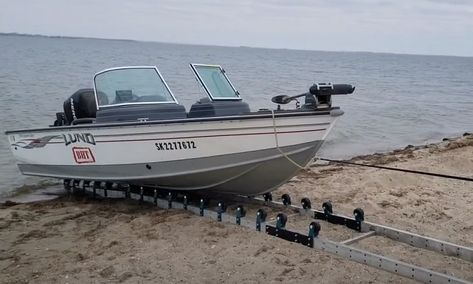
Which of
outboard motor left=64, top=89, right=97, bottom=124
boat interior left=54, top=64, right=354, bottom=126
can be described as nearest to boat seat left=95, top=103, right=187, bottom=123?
boat interior left=54, top=64, right=354, bottom=126

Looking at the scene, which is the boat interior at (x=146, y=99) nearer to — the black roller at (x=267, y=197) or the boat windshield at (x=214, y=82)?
the boat windshield at (x=214, y=82)

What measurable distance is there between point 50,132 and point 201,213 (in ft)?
9.39

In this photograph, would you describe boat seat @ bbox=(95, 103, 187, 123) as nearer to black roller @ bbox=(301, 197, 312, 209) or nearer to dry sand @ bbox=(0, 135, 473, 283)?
dry sand @ bbox=(0, 135, 473, 283)

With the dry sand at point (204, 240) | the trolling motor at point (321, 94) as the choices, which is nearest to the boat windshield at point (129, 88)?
the dry sand at point (204, 240)

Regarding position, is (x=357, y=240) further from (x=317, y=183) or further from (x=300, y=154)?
(x=317, y=183)

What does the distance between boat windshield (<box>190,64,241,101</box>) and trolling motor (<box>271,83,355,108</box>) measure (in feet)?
4.64

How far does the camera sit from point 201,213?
7.16 meters

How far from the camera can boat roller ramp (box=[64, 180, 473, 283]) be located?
495 cm

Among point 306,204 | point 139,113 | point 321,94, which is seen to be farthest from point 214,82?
point 306,204

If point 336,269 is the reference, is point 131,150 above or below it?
above

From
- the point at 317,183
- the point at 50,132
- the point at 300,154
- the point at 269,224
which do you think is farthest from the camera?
the point at 317,183

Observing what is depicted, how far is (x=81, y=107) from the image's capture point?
8664mm

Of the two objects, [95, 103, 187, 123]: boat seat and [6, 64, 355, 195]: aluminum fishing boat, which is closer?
[6, 64, 355, 195]: aluminum fishing boat

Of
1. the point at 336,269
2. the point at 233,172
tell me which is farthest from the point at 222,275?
the point at 233,172
